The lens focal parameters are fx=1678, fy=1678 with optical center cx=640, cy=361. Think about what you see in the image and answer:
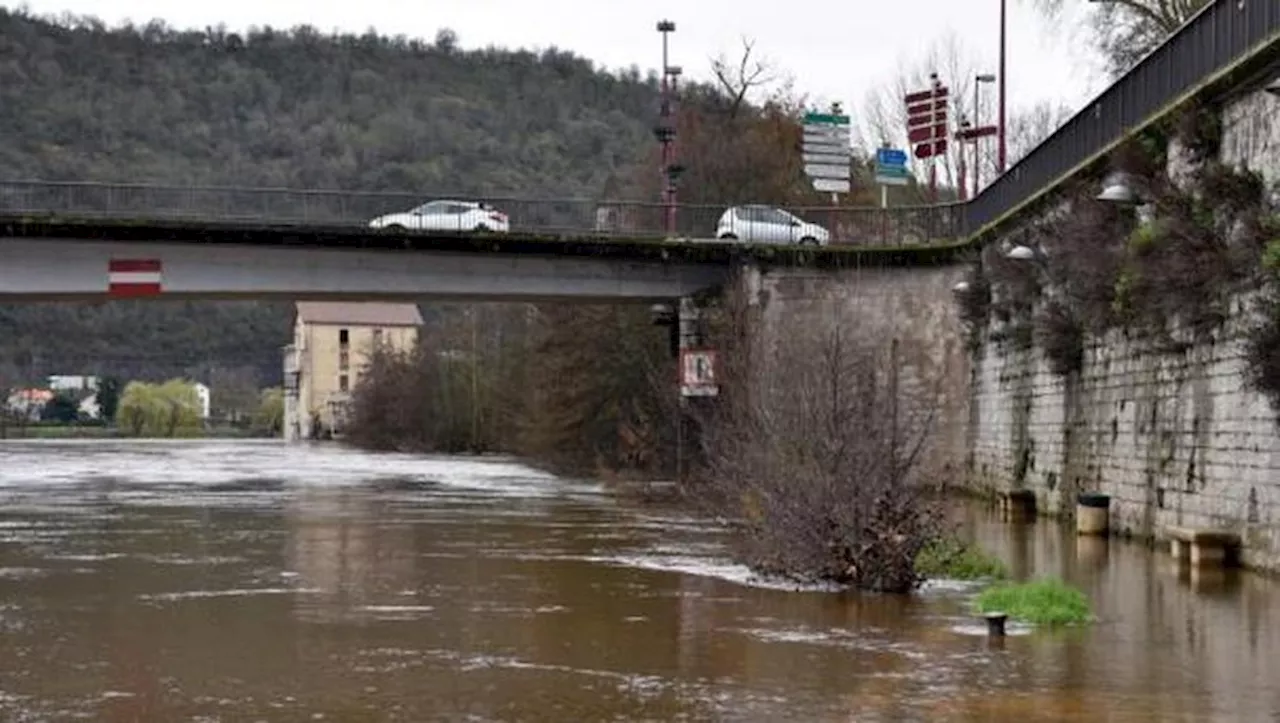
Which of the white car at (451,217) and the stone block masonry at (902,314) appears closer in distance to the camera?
the stone block masonry at (902,314)

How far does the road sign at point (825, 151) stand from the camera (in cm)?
4719

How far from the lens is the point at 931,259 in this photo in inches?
1726

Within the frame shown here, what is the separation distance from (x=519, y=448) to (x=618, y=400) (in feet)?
74.4

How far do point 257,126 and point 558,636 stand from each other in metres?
137

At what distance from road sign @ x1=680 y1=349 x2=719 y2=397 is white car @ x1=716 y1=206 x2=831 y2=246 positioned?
21.2ft

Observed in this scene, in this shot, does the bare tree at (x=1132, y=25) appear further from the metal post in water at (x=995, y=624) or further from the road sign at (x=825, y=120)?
the metal post in water at (x=995, y=624)

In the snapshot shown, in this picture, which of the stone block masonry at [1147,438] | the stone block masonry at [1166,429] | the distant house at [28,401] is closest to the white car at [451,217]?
the stone block masonry at [1147,438]

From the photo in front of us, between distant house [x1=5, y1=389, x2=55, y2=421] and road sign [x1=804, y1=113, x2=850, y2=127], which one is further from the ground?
road sign [x1=804, y1=113, x2=850, y2=127]

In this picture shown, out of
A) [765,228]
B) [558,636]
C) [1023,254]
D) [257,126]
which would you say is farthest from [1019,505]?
[257,126]

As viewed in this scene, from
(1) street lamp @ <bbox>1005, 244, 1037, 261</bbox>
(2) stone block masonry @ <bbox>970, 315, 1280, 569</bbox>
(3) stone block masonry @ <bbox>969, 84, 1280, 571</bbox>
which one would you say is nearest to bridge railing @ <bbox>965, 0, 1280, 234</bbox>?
(3) stone block masonry @ <bbox>969, 84, 1280, 571</bbox>

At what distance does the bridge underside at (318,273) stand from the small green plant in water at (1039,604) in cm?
2880

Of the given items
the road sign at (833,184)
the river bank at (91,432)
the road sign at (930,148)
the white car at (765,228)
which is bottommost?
the river bank at (91,432)

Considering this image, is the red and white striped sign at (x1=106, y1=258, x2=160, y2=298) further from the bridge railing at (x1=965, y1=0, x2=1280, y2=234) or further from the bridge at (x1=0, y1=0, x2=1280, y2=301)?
the bridge railing at (x1=965, y1=0, x2=1280, y2=234)

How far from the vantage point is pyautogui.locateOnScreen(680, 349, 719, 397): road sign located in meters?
38.7
